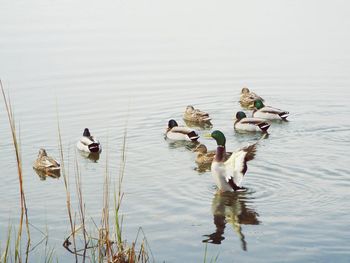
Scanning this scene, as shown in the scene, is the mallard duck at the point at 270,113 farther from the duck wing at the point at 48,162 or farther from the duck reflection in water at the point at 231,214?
the duck wing at the point at 48,162

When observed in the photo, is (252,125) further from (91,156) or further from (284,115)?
(91,156)

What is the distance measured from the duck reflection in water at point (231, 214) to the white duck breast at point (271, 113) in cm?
512

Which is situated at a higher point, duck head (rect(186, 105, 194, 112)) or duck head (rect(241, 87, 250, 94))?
duck head (rect(241, 87, 250, 94))

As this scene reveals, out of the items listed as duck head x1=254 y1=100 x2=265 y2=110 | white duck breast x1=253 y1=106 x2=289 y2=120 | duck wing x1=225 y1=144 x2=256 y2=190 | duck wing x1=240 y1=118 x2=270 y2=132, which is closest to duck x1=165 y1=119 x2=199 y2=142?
duck wing x1=240 y1=118 x2=270 y2=132

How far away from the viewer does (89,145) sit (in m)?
13.9

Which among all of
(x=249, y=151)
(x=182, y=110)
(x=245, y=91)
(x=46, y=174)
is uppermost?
(x=249, y=151)

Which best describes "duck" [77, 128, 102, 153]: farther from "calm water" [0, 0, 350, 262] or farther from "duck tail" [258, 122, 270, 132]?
"duck tail" [258, 122, 270, 132]

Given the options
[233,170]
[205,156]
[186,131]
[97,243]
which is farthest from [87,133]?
[97,243]

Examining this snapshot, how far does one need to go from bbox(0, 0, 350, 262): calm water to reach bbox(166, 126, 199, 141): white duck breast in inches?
8.6

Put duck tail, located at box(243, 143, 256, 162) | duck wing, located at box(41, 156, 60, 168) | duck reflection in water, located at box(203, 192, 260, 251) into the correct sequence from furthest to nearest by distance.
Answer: duck wing, located at box(41, 156, 60, 168) → duck tail, located at box(243, 143, 256, 162) → duck reflection in water, located at box(203, 192, 260, 251)

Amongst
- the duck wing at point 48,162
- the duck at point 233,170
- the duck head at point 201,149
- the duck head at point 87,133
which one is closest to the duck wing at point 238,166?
the duck at point 233,170

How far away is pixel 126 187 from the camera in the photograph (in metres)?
11.8

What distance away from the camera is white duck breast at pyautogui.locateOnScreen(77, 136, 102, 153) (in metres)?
13.9

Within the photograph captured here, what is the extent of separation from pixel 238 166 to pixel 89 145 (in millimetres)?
3648
